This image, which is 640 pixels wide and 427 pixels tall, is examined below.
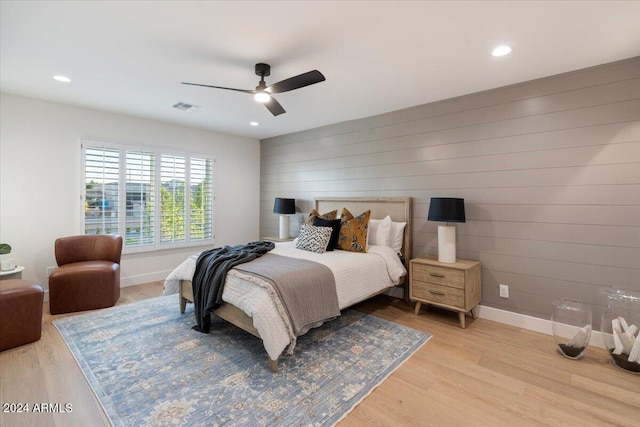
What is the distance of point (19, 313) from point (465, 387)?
3806mm

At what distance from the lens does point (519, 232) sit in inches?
124

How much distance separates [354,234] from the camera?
378 centimetres

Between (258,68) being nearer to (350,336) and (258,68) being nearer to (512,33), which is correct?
(512,33)

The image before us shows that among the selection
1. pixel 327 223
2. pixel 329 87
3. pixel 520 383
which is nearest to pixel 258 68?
pixel 329 87

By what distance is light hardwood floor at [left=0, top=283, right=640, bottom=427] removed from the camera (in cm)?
184

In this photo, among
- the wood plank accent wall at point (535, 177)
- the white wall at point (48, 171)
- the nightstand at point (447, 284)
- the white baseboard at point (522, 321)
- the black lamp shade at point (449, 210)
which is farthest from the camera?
the white wall at point (48, 171)

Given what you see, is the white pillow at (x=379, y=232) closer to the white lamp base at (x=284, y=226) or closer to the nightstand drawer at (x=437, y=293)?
the nightstand drawer at (x=437, y=293)

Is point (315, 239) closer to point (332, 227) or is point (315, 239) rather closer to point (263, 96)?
point (332, 227)

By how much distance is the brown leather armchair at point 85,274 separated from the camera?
340cm

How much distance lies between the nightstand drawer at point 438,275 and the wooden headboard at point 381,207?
0.47 meters

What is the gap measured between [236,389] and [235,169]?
445 cm

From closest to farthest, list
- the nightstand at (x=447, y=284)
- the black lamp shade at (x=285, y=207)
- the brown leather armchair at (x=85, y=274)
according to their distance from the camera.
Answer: the nightstand at (x=447, y=284), the brown leather armchair at (x=85, y=274), the black lamp shade at (x=285, y=207)

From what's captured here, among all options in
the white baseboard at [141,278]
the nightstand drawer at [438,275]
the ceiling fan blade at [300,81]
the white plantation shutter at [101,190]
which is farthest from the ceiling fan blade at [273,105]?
the white baseboard at [141,278]

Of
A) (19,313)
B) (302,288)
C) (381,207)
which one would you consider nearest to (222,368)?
(302,288)
